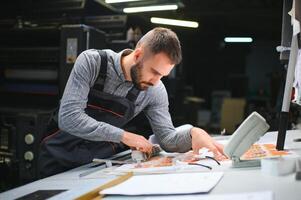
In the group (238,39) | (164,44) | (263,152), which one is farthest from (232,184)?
(238,39)

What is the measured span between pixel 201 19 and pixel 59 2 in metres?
5.25

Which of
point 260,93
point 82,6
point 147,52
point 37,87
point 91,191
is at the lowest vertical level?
point 260,93

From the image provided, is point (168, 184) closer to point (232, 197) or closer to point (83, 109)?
point (232, 197)

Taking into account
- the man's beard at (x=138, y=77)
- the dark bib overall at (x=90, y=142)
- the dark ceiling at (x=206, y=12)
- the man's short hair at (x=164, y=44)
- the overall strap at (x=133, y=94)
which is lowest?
the dark bib overall at (x=90, y=142)

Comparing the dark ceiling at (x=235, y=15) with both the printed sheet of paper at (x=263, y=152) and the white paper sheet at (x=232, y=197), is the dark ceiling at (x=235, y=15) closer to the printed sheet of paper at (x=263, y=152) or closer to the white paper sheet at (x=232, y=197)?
the printed sheet of paper at (x=263, y=152)

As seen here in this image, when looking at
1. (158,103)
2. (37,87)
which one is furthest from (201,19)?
(158,103)

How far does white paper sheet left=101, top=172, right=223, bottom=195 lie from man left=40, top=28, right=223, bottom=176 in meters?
0.44

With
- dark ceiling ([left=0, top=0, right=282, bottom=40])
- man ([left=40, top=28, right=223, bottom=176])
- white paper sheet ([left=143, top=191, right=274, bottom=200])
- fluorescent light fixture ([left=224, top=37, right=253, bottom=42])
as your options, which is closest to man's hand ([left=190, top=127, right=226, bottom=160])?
man ([left=40, top=28, right=223, bottom=176])

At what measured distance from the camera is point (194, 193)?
0.96m

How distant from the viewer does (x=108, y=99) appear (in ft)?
5.75

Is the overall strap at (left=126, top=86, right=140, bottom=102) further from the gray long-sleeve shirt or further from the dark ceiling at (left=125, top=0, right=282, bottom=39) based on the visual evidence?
the dark ceiling at (left=125, top=0, right=282, bottom=39)

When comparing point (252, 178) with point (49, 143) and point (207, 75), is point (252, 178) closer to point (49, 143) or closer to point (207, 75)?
point (49, 143)

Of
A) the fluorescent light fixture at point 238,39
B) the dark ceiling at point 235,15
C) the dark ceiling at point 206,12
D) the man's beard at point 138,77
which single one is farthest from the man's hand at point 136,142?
the fluorescent light fixture at point 238,39

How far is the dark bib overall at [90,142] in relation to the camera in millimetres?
1748
